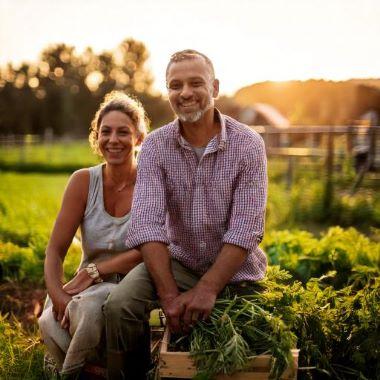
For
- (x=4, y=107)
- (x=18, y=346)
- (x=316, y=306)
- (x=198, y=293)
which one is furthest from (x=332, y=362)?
(x=4, y=107)

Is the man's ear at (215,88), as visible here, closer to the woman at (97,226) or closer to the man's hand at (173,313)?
the woman at (97,226)

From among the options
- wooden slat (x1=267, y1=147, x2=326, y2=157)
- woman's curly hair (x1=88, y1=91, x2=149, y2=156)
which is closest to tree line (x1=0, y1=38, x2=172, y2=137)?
wooden slat (x1=267, y1=147, x2=326, y2=157)

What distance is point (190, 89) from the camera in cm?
306

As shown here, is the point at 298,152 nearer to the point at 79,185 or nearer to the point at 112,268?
the point at 79,185

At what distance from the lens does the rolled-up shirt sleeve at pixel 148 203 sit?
2.91m

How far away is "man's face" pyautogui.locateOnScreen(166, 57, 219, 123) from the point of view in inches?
121

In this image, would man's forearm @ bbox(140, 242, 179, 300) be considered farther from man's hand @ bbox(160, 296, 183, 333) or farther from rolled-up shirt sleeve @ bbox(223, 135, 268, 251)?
rolled-up shirt sleeve @ bbox(223, 135, 268, 251)

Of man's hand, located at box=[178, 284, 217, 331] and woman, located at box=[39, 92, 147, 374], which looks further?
woman, located at box=[39, 92, 147, 374]

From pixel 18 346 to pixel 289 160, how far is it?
27.1ft

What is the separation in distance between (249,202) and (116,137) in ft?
3.28

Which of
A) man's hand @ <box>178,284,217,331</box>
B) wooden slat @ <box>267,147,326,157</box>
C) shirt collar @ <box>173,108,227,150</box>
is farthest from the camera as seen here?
wooden slat @ <box>267,147,326,157</box>

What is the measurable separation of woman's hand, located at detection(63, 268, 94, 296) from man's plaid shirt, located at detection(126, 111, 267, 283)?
18.2 inches

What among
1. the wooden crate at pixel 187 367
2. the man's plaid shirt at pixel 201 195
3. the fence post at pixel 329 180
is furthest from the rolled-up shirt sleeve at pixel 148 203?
the fence post at pixel 329 180

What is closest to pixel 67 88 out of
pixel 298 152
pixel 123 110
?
pixel 298 152
